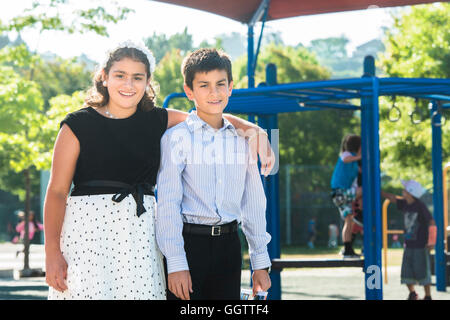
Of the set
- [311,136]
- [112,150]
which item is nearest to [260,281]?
[112,150]

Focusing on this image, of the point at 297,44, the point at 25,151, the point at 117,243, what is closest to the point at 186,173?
the point at 117,243

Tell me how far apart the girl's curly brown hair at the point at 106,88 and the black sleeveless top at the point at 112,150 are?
8cm

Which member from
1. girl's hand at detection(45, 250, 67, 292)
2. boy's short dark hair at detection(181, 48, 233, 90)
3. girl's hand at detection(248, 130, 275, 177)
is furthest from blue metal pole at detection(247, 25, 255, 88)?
girl's hand at detection(45, 250, 67, 292)

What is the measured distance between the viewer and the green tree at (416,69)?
21.6 m

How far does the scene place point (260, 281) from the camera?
11.2ft

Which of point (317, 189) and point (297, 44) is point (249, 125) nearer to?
point (317, 189)

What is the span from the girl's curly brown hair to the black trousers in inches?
25.1

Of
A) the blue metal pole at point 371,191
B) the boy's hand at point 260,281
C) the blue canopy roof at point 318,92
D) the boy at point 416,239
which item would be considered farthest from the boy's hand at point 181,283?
the boy at point 416,239

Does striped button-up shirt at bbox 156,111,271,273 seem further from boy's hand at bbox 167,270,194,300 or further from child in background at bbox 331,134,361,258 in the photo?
child in background at bbox 331,134,361,258

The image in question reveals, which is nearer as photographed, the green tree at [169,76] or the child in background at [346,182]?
the child in background at [346,182]

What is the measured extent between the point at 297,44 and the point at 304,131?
988 inches

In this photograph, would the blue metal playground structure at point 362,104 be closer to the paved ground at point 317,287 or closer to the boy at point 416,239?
the boy at point 416,239

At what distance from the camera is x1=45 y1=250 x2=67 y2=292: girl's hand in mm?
3088

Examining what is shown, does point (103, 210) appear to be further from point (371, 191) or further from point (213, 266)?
point (371, 191)
